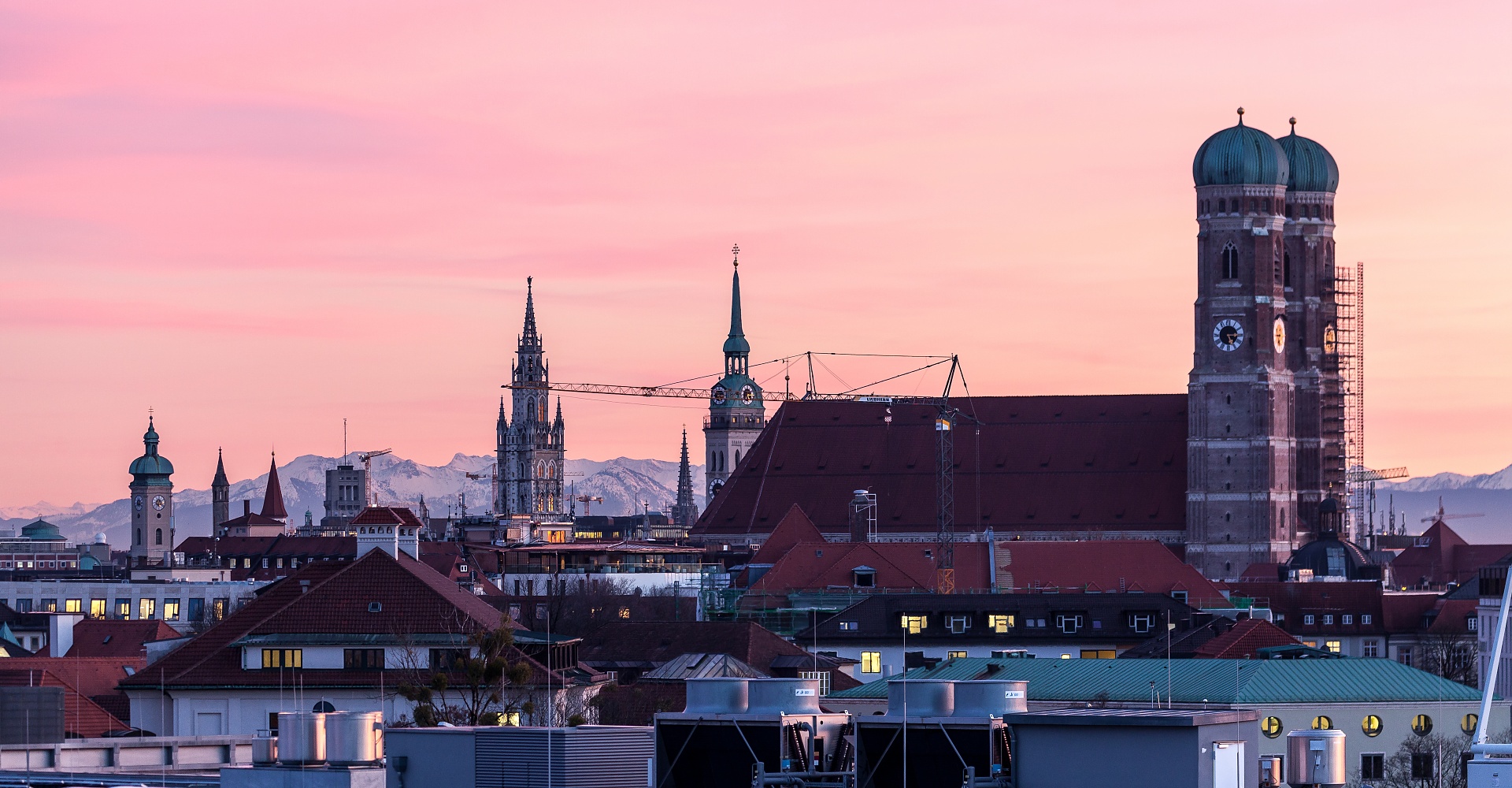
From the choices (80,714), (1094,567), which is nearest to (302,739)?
(80,714)

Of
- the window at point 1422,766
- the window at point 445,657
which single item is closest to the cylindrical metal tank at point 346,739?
the window at point 445,657

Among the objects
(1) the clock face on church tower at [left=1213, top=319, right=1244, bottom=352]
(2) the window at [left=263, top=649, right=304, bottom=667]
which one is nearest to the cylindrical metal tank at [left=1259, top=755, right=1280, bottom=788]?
(2) the window at [left=263, top=649, right=304, bottom=667]

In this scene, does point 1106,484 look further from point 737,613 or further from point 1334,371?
point 737,613

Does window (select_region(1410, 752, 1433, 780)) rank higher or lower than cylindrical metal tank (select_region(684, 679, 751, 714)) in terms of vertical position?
lower

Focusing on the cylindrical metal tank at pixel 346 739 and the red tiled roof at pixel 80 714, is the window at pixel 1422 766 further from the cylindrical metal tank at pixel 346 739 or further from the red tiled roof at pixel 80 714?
the cylindrical metal tank at pixel 346 739

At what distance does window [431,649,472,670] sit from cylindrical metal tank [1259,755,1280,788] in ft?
96.7

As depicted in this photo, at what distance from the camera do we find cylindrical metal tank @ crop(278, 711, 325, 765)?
39.1 meters

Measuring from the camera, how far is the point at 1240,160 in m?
180

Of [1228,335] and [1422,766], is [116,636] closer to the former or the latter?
[1422,766]

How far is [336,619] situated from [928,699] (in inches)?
1362

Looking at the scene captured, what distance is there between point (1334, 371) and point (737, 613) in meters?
68.9

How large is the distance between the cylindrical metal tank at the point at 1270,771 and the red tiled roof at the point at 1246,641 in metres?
50.1

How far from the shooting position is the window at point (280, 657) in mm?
70562

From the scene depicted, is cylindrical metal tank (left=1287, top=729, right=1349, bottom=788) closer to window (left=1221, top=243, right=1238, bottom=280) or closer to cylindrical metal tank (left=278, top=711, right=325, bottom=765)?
cylindrical metal tank (left=278, top=711, right=325, bottom=765)
